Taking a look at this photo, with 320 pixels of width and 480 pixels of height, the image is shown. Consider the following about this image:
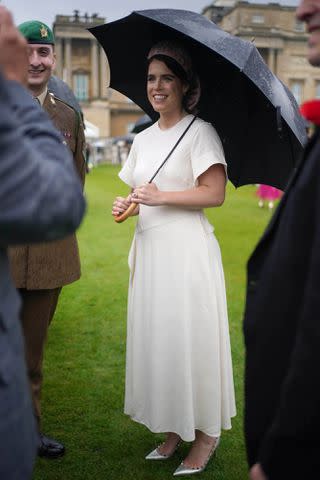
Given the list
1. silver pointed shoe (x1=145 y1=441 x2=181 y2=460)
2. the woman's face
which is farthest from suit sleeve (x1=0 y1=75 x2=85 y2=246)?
silver pointed shoe (x1=145 y1=441 x2=181 y2=460)

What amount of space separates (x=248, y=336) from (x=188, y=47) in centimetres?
199

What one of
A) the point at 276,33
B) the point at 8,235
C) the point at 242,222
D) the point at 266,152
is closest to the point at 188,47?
the point at 266,152

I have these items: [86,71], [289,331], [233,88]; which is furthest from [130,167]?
[86,71]

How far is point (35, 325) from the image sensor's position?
321 centimetres


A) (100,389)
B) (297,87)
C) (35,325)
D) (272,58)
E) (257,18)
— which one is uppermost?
(35,325)

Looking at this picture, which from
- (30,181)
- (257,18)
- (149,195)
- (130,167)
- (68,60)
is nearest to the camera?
(30,181)

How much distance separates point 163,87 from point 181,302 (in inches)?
44.8

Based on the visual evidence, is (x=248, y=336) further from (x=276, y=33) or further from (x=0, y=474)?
(x=276, y=33)

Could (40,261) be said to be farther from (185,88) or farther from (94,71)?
(94,71)

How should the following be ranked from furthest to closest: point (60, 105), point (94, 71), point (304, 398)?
point (94, 71) → point (60, 105) → point (304, 398)

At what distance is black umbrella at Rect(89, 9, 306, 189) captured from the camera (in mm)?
2889

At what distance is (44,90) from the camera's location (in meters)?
3.22

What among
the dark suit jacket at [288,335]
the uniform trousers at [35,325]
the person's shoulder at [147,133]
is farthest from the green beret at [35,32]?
the dark suit jacket at [288,335]

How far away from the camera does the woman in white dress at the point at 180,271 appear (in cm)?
308
